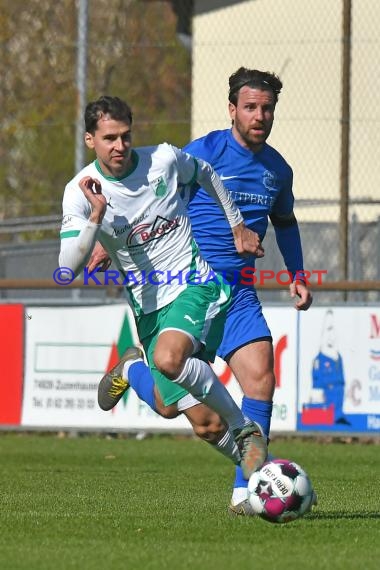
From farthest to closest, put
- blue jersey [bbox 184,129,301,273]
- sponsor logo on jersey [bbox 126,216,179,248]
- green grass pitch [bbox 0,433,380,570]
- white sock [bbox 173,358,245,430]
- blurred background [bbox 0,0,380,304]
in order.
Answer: blurred background [bbox 0,0,380,304]
blue jersey [bbox 184,129,301,273]
sponsor logo on jersey [bbox 126,216,179,248]
white sock [bbox 173,358,245,430]
green grass pitch [bbox 0,433,380,570]

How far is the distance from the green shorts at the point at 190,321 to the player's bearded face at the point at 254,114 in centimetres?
99

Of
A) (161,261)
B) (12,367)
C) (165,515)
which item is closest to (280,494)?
(165,515)

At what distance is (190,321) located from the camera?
6.84 meters

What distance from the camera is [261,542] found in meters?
6.01

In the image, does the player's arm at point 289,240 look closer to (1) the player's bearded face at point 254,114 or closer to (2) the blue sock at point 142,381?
(1) the player's bearded face at point 254,114

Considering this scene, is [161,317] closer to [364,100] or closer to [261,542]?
[261,542]

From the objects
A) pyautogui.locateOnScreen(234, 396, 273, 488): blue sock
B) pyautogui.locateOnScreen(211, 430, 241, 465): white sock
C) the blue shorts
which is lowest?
pyautogui.locateOnScreen(211, 430, 241, 465): white sock

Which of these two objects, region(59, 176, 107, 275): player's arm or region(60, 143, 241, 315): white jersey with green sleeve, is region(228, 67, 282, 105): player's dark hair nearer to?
region(60, 143, 241, 315): white jersey with green sleeve

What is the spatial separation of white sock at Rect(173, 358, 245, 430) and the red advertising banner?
6.72m

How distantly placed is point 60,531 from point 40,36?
19.0 m

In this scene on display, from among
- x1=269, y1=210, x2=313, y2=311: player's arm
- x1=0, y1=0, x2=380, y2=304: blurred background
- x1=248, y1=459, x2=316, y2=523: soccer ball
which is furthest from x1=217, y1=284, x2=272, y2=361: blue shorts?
x1=0, y1=0, x2=380, y2=304: blurred background

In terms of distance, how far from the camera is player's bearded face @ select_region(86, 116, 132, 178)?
6805mm

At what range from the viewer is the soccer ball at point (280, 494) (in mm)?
6445

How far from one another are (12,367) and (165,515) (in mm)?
6579
